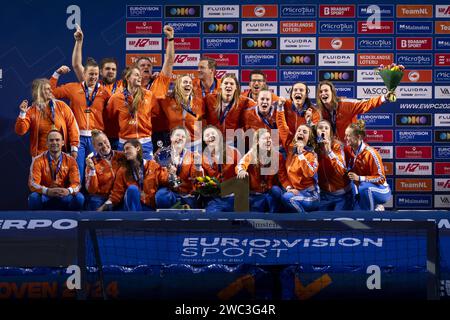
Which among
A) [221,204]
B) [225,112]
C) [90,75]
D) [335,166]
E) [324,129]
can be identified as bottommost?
[221,204]

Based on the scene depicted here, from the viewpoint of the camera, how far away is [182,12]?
8438 millimetres

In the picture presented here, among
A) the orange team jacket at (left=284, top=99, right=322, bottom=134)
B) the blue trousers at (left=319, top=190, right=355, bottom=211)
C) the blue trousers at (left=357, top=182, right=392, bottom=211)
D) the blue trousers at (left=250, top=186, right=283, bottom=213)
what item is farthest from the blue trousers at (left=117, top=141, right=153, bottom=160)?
the blue trousers at (left=357, top=182, right=392, bottom=211)

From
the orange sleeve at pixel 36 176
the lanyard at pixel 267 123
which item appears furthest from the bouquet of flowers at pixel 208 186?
the orange sleeve at pixel 36 176

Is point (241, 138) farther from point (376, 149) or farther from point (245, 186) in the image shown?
point (245, 186)

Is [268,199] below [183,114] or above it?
below

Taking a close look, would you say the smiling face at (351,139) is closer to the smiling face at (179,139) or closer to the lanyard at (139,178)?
the smiling face at (179,139)

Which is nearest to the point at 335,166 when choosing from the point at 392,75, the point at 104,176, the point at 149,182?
the point at 392,75

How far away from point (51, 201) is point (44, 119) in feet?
3.31

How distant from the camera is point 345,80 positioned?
332 inches

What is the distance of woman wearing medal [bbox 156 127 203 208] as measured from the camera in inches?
328

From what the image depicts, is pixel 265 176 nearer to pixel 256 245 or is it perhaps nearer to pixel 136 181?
pixel 136 181

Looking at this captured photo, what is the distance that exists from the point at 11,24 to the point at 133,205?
2736mm

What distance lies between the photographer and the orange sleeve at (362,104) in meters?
8.35

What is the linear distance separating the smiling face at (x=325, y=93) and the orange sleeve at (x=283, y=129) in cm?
52
